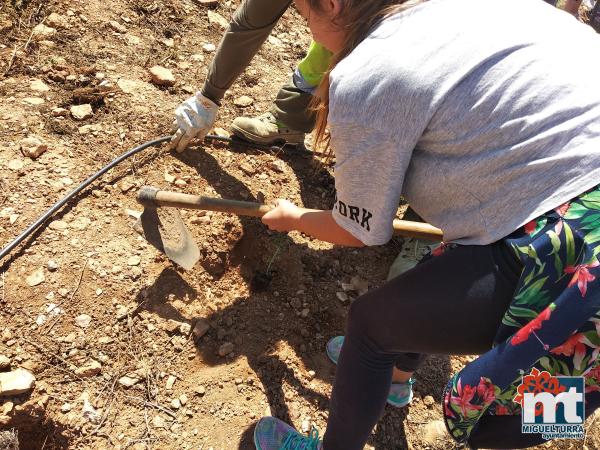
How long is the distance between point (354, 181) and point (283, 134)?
164 cm

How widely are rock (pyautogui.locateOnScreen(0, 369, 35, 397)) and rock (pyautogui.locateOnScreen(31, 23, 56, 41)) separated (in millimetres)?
1892

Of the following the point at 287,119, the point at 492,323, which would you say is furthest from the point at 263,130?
the point at 492,323

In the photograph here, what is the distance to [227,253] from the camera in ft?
7.90

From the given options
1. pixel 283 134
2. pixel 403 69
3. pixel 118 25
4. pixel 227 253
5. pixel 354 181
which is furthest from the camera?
pixel 118 25

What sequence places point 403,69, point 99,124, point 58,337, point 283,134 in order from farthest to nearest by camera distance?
1. point 283,134
2. point 99,124
3. point 58,337
4. point 403,69

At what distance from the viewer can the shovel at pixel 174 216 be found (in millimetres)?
1956

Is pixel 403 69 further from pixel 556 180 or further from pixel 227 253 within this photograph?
pixel 227 253

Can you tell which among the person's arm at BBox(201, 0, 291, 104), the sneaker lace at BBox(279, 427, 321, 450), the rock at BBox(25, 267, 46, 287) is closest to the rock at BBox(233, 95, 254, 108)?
the person's arm at BBox(201, 0, 291, 104)

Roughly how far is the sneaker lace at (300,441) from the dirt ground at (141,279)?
0.16 meters

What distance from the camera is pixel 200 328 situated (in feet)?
6.95

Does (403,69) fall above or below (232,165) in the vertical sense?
above

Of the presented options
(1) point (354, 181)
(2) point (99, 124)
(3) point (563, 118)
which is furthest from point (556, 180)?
(2) point (99, 124)

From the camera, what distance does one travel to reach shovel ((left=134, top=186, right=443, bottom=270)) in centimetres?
196

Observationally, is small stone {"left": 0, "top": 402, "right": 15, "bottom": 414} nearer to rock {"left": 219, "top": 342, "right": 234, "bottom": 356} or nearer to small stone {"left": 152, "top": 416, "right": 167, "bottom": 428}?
small stone {"left": 152, "top": 416, "right": 167, "bottom": 428}
